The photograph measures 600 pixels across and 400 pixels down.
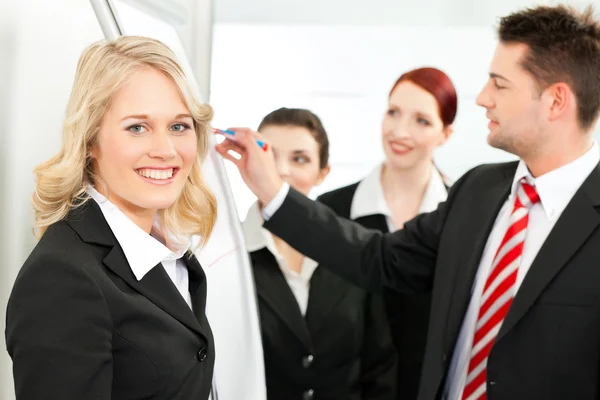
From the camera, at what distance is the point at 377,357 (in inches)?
96.3

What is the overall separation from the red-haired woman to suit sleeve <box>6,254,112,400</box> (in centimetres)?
154

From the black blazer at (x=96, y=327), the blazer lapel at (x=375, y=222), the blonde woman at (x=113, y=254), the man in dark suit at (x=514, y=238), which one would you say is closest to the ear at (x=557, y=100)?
the man in dark suit at (x=514, y=238)

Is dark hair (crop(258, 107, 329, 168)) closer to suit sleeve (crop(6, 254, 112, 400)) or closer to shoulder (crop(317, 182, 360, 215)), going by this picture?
shoulder (crop(317, 182, 360, 215))

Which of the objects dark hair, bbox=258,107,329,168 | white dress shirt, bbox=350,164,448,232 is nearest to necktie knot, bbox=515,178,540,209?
white dress shirt, bbox=350,164,448,232

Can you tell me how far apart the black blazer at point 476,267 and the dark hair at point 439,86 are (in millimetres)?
589

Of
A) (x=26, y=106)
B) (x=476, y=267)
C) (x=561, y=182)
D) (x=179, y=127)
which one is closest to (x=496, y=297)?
(x=476, y=267)

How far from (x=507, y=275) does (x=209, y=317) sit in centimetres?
77

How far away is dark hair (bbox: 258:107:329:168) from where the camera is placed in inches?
99.5

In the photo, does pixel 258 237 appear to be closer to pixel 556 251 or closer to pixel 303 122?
pixel 303 122

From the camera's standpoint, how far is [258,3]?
274cm

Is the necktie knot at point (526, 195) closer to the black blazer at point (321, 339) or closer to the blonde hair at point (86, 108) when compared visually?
the black blazer at point (321, 339)

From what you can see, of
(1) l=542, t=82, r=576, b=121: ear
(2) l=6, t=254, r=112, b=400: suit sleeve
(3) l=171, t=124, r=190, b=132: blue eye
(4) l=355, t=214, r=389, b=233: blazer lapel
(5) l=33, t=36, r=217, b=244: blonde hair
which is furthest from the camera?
(4) l=355, t=214, r=389, b=233: blazer lapel

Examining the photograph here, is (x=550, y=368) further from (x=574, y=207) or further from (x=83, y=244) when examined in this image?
(x=83, y=244)

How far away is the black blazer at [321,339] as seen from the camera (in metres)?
2.32
